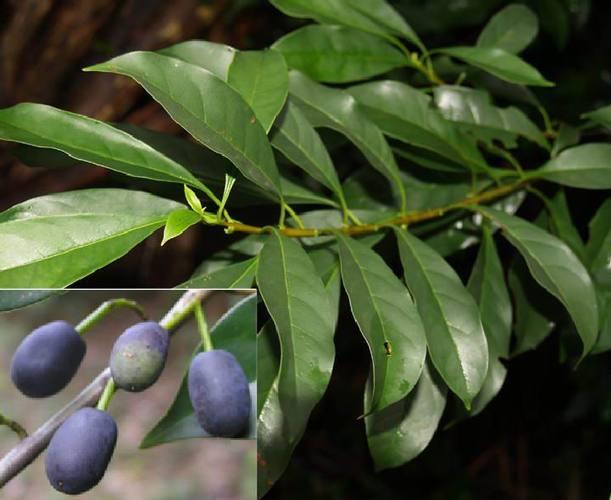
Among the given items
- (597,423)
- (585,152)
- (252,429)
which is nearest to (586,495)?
(597,423)

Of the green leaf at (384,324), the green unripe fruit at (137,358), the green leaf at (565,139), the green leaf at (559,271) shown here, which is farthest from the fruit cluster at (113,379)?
the green leaf at (565,139)

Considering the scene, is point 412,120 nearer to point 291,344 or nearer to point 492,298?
point 492,298

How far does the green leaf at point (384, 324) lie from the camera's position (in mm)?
612

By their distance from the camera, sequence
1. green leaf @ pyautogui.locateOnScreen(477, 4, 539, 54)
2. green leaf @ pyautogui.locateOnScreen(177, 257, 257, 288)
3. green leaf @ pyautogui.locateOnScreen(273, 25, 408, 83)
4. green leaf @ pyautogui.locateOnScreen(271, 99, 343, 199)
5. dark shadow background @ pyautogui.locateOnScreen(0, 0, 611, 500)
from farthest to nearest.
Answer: dark shadow background @ pyautogui.locateOnScreen(0, 0, 611, 500) < green leaf @ pyautogui.locateOnScreen(477, 4, 539, 54) < green leaf @ pyautogui.locateOnScreen(273, 25, 408, 83) < green leaf @ pyautogui.locateOnScreen(271, 99, 343, 199) < green leaf @ pyautogui.locateOnScreen(177, 257, 257, 288)

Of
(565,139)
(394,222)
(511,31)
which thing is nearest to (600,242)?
(565,139)

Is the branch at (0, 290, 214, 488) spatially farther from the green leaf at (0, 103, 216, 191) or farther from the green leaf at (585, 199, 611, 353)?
the green leaf at (585, 199, 611, 353)

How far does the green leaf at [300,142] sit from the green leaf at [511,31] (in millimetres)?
420

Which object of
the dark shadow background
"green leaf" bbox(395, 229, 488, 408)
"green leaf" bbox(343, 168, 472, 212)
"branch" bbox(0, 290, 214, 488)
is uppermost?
"branch" bbox(0, 290, 214, 488)

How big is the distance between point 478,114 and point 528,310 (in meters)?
0.26

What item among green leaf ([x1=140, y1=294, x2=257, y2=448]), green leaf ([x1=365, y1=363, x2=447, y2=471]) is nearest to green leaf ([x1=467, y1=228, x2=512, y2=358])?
green leaf ([x1=365, y1=363, x2=447, y2=471])

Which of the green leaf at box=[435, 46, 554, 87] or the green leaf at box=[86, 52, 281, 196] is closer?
the green leaf at box=[86, 52, 281, 196]

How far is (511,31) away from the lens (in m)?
1.11

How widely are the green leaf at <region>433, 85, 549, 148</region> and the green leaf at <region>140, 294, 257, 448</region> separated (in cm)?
42

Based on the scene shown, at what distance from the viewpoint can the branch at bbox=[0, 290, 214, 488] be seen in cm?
56
